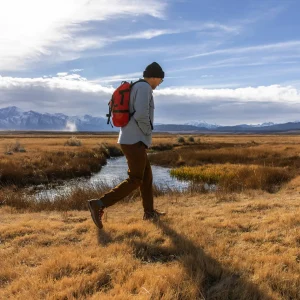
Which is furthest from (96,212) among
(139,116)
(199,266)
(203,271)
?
(203,271)

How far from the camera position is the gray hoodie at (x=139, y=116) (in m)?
5.19

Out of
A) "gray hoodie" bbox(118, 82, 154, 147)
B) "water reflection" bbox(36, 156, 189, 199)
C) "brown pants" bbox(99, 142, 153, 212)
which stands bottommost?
"water reflection" bbox(36, 156, 189, 199)

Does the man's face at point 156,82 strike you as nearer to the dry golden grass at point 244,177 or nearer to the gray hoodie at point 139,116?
the gray hoodie at point 139,116

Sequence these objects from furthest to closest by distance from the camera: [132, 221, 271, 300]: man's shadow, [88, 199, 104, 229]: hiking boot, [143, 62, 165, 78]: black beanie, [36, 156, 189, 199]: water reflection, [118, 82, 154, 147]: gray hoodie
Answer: [36, 156, 189, 199]: water reflection, [143, 62, 165, 78]: black beanie, [88, 199, 104, 229]: hiking boot, [118, 82, 154, 147]: gray hoodie, [132, 221, 271, 300]: man's shadow

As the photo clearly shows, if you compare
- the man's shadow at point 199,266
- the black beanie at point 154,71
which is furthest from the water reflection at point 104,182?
the man's shadow at point 199,266

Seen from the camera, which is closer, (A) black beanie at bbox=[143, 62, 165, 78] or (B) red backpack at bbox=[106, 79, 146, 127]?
(B) red backpack at bbox=[106, 79, 146, 127]

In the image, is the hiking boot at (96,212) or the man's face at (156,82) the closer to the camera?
the hiking boot at (96,212)

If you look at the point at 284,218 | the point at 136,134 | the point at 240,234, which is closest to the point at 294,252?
the point at 240,234

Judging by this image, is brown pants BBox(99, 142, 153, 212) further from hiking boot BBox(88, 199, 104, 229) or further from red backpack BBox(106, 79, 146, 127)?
red backpack BBox(106, 79, 146, 127)

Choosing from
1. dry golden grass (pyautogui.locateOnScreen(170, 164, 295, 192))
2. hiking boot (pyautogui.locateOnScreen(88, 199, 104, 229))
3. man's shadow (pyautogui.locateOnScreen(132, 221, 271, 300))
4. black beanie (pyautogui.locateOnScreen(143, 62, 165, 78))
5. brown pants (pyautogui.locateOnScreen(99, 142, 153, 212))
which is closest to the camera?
man's shadow (pyautogui.locateOnScreen(132, 221, 271, 300))

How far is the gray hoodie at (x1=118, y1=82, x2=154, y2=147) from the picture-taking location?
519 cm

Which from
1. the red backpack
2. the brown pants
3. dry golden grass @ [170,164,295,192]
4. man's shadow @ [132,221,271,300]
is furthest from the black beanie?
dry golden grass @ [170,164,295,192]

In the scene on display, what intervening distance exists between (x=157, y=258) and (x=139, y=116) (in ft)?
7.12

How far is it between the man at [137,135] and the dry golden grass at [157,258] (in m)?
0.45
